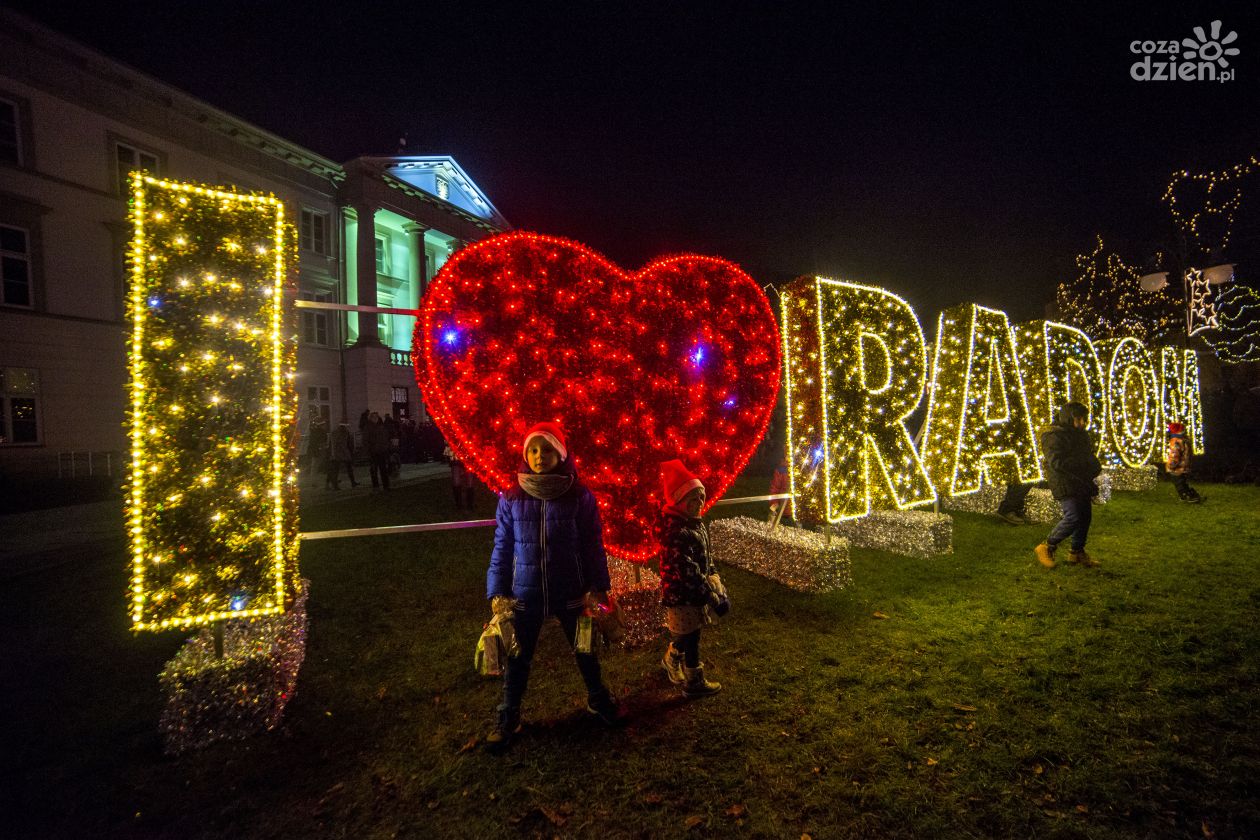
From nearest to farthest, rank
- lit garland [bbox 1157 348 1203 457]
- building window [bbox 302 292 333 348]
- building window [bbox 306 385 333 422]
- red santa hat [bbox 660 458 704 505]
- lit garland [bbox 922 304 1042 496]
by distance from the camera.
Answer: red santa hat [bbox 660 458 704 505] < lit garland [bbox 922 304 1042 496] < lit garland [bbox 1157 348 1203 457] < building window [bbox 306 385 333 422] < building window [bbox 302 292 333 348]

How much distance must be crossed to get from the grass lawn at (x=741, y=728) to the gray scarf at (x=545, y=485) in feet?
5.16

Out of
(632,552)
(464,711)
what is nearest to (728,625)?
(632,552)

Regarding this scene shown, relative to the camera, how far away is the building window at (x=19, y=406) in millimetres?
13656

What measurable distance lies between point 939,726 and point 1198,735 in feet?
4.74

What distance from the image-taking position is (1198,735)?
3094mm

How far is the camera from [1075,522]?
6094 mm

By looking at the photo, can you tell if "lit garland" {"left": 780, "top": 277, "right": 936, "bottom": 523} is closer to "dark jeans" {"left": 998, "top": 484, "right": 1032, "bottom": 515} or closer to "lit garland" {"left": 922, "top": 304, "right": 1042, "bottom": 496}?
"lit garland" {"left": 922, "top": 304, "right": 1042, "bottom": 496}

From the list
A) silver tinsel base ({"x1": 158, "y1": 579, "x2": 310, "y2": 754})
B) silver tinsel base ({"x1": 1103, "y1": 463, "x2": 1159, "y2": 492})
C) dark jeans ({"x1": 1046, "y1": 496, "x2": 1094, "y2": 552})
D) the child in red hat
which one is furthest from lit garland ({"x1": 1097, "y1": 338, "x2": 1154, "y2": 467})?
silver tinsel base ({"x1": 158, "y1": 579, "x2": 310, "y2": 754})

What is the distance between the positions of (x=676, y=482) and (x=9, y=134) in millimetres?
21470

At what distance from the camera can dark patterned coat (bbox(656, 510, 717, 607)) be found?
3.64 meters

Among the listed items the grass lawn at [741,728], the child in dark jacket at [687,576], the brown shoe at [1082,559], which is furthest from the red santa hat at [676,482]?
the brown shoe at [1082,559]

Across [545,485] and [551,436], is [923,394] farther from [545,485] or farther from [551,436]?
[545,485]

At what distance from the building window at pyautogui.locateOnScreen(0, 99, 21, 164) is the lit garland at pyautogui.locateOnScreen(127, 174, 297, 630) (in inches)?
719

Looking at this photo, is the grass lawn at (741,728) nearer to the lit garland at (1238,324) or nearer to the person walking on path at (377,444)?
the person walking on path at (377,444)
